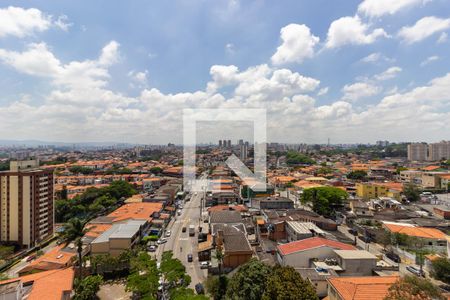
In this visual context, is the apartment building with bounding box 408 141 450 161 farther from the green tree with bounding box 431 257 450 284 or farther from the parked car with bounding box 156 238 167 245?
the parked car with bounding box 156 238 167 245

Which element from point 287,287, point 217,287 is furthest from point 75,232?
point 287,287

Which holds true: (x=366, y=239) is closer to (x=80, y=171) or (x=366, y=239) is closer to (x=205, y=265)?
(x=205, y=265)

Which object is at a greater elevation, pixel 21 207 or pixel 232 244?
pixel 21 207

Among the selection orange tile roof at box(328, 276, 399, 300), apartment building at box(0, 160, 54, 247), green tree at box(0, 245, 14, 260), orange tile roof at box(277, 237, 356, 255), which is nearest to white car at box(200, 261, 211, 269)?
orange tile roof at box(277, 237, 356, 255)

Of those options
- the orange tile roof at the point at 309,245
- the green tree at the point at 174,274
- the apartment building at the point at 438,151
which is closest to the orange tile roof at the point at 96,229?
the green tree at the point at 174,274

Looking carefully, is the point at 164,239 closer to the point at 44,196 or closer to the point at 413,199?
the point at 44,196

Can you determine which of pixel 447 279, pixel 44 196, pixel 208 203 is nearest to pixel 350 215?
pixel 447 279
